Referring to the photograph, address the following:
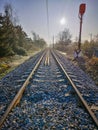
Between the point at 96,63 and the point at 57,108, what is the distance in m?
10.0

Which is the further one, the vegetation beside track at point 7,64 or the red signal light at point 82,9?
the red signal light at point 82,9

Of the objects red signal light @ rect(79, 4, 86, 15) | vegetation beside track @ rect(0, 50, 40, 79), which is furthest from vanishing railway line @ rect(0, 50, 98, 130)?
red signal light @ rect(79, 4, 86, 15)

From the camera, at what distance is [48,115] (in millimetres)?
3906

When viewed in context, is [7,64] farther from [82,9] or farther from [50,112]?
[82,9]

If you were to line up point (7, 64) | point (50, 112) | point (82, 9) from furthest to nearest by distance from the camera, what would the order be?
point (82, 9), point (7, 64), point (50, 112)

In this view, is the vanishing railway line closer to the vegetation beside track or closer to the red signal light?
the vegetation beside track

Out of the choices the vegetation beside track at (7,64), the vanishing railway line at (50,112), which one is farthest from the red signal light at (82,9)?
the vanishing railway line at (50,112)

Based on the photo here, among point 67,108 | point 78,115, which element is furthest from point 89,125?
point 67,108

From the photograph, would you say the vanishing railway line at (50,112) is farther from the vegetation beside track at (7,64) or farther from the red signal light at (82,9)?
the red signal light at (82,9)

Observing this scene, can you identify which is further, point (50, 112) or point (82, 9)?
point (82, 9)

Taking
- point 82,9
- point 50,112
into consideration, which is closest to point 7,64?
point 50,112

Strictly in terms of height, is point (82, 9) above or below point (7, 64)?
above

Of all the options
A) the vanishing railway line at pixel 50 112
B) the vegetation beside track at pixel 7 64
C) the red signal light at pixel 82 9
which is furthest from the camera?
the red signal light at pixel 82 9

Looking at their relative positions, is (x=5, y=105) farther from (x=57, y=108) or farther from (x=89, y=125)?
(x=89, y=125)
